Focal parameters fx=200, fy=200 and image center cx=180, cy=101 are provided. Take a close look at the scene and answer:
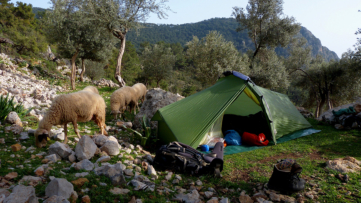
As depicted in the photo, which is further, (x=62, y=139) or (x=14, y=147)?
(x=62, y=139)

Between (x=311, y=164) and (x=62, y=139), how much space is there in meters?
6.60

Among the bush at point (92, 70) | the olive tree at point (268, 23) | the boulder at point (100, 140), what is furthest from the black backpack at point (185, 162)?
the bush at point (92, 70)

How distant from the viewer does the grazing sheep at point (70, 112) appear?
16.2 feet

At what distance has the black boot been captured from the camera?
3.64 metres

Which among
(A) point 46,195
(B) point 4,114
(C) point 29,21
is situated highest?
(C) point 29,21

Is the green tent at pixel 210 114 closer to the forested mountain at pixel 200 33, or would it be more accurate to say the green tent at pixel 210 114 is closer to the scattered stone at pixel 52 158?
the scattered stone at pixel 52 158

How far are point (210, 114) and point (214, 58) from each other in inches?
501

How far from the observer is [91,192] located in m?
2.97

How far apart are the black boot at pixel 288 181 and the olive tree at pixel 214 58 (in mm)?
13999

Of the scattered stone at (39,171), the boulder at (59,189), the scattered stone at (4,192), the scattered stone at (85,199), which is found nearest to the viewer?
the scattered stone at (4,192)

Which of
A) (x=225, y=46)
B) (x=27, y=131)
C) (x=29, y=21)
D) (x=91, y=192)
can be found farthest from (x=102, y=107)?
(x=29, y=21)

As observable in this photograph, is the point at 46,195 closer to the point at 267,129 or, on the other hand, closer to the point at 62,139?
the point at 62,139

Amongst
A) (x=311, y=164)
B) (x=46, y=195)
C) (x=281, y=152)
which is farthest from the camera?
(x=281, y=152)

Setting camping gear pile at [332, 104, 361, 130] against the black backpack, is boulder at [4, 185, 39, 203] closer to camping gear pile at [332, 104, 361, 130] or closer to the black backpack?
the black backpack
